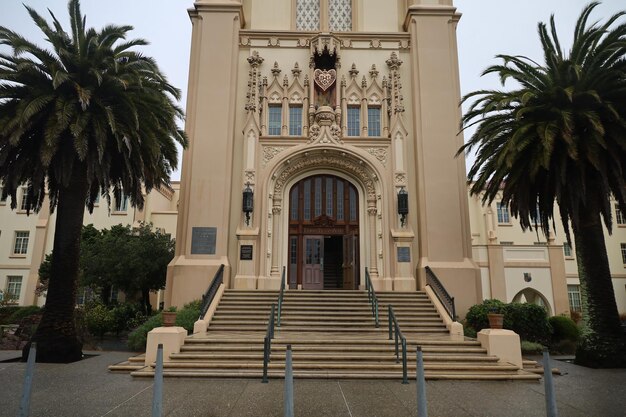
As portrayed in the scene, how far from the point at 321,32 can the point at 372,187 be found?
744 centimetres

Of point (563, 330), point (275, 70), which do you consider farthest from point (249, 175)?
point (563, 330)

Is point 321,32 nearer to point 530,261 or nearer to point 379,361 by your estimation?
point 379,361

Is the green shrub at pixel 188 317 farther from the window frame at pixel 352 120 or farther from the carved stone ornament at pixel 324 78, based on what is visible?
the carved stone ornament at pixel 324 78

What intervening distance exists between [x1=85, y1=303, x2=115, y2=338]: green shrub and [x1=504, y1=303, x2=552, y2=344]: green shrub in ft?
49.7

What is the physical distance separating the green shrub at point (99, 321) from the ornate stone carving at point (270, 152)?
899cm

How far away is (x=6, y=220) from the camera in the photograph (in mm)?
34500

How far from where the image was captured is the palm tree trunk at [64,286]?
12.5 m

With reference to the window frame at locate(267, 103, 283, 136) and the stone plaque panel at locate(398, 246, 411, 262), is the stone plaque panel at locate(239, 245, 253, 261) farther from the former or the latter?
the stone plaque panel at locate(398, 246, 411, 262)

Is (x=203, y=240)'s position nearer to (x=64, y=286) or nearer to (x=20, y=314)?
(x=64, y=286)

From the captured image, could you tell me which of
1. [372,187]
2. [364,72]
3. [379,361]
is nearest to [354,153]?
[372,187]

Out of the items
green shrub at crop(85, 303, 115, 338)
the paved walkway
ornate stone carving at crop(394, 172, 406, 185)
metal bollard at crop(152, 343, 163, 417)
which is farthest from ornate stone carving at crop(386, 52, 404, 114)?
metal bollard at crop(152, 343, 163, 417)

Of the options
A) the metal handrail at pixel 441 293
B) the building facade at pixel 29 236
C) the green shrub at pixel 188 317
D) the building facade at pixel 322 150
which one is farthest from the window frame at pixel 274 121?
the building facade at pixel 29 236

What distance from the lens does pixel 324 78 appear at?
20.6 meters

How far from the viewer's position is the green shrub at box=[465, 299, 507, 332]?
15352mm
